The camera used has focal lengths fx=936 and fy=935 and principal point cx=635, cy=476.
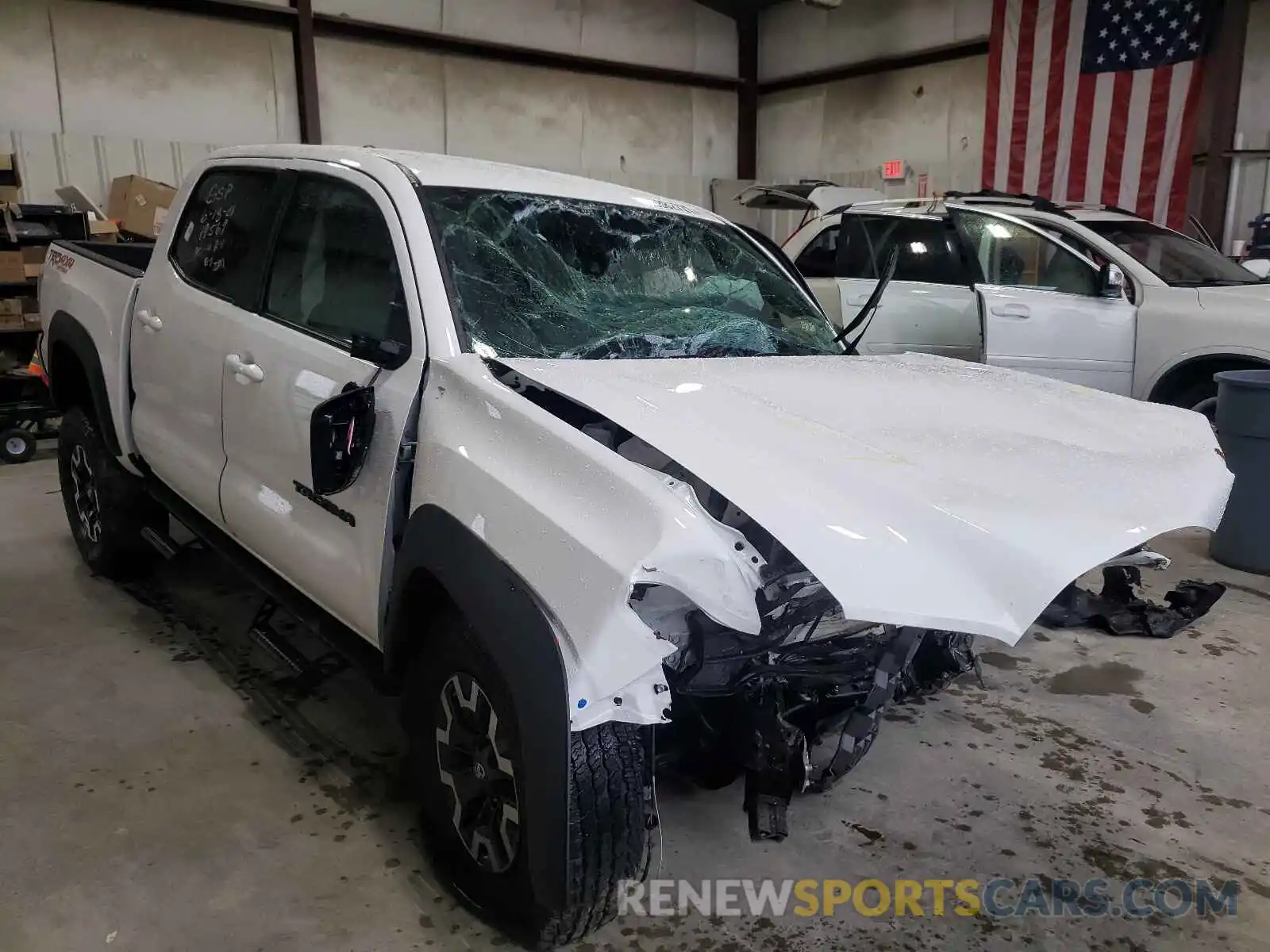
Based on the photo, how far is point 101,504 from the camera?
372 cm

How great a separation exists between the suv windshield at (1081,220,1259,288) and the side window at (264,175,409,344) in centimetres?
501

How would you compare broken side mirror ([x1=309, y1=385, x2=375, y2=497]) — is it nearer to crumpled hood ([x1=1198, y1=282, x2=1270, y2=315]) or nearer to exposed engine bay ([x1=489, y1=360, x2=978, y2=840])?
exposed engine bay ([x1=489, y1=360, x2=978, y2=840])

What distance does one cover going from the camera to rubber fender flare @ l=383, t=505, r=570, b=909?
1588mm

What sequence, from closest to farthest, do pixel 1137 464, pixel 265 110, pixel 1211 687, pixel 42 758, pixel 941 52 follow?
pixel 1137 464, pixel 42 758, pixel 1211 687, pixel 265 110, pixel 941 52

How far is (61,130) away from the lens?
7.86 meters

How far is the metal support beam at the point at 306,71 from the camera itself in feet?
29.2

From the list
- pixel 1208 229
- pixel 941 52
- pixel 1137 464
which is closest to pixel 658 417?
pixel 1137 464

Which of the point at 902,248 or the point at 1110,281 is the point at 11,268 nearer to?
the point at 902,248

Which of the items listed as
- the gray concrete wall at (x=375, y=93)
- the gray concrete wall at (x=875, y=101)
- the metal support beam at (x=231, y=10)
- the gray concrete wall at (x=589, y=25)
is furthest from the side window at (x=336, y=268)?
the gray concrete wall at (x=875, y=101)

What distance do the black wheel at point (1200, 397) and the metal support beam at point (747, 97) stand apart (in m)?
8.04

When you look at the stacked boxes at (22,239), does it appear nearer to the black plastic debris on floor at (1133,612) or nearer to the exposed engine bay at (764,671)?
the exposed engine bay at (764,671)

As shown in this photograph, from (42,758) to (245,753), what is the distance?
0.57 metres

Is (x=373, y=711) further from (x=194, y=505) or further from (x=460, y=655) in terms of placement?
(x=460, y=655)

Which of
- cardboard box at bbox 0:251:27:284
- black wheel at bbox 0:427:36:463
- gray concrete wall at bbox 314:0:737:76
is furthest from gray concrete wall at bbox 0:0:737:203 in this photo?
black wheel at bbox 0:427:36:463
